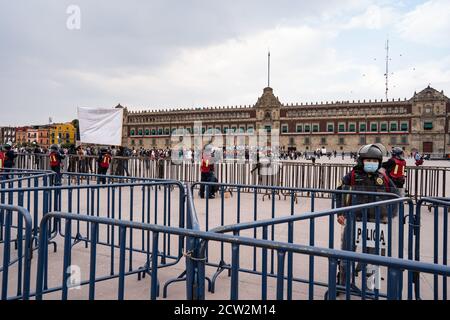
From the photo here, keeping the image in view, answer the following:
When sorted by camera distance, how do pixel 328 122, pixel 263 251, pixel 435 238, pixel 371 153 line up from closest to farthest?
pixel 263 251
pixel 435 238
pixel 371 153
pixel 328 122

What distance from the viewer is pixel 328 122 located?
7856 centimetres

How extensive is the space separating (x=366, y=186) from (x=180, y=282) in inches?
99.6

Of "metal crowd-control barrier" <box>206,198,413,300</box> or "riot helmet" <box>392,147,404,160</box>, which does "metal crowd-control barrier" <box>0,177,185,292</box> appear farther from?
"riot helmet" <box>392,147,404,160</box>

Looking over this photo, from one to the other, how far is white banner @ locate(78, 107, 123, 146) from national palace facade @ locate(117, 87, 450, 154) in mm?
73498

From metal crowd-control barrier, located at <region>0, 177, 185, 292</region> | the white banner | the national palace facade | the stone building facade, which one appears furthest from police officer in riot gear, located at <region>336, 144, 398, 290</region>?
the stone building facade

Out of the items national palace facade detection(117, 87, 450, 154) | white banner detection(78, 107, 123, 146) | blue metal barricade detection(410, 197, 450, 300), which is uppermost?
national palace facade detection(117, 87, 450, 154)

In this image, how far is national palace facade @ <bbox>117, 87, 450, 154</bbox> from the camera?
72.1 metres

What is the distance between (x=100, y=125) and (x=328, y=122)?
75281 mm

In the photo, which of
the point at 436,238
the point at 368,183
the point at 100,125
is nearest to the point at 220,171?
the point at 100,125

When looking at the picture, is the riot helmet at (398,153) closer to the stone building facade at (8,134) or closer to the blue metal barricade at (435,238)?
the blue metal barricade at (435,238)

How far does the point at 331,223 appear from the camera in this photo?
3398 mm

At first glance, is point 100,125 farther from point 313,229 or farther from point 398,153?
point 398,153
